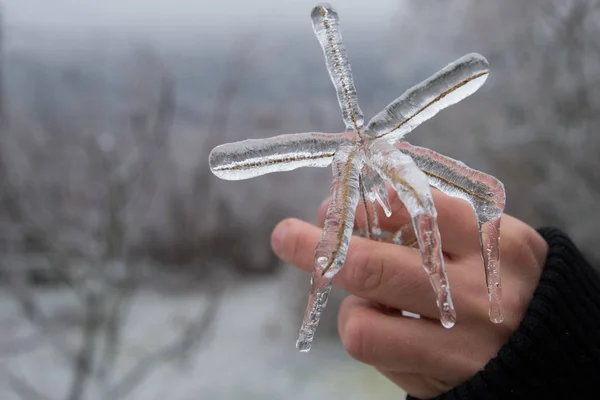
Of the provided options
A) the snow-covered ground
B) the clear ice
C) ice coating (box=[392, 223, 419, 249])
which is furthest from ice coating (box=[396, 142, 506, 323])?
the snow-covered ground

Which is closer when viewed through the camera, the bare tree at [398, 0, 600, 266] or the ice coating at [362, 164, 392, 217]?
the ice coating at [362, 164, 392, 217]

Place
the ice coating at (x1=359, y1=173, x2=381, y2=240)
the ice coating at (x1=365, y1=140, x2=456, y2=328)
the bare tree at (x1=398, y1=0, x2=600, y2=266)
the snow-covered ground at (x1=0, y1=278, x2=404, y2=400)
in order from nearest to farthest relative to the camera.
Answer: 1. the ice coating at (x1=365, y1=140, x2=456, y2=328)
2. the ice coating at (x1=359, y1=173, x2=381, y2=240)
3. the bare tree at (x1=398, y1=0, x2=600, y2=266)
4. the snow-covered ground at (x1=0, y1=278, x2=404, y2=400)

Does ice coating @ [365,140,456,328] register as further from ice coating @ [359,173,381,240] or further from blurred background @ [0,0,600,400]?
blurred background @ [0,0,600,400]

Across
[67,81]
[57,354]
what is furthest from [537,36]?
[57,354]

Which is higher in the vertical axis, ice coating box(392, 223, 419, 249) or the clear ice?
the clear ice

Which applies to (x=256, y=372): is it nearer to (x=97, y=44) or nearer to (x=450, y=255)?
(x=97, y=44)

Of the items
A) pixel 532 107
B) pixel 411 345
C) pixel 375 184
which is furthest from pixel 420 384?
pixel 532 107

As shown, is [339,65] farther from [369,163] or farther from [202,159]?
[202,159]
